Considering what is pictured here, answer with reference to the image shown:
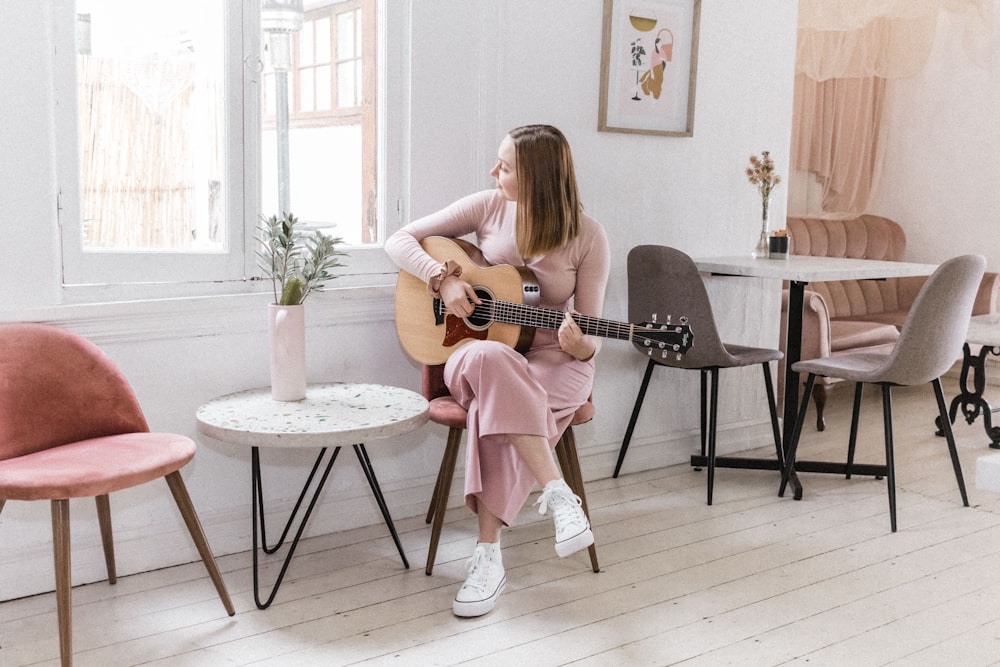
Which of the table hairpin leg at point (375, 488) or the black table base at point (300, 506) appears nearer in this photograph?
the black table base at point (300, 506)

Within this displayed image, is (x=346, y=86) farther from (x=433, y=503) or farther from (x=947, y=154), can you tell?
(x=947, y=154)

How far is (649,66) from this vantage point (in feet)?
10.6

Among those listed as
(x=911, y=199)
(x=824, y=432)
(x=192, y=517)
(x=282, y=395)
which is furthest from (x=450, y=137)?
(x=911, y=199)

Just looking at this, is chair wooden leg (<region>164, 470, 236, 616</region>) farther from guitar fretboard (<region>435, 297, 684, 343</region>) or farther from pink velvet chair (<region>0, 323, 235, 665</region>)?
guitar fretboard (<region>435, 297, 684, 343</region>)

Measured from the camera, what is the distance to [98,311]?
2258mm

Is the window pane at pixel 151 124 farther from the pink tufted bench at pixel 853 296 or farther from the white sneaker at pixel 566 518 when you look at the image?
the pink tufted bench at pixel 853 296

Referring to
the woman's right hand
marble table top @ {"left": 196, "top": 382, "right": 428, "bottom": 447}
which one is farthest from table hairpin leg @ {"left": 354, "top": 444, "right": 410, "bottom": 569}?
the woman's right hand

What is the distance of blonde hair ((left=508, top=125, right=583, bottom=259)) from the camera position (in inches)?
97.3

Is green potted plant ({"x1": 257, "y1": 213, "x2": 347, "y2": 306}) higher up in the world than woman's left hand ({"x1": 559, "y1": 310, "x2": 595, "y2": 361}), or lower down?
higher up

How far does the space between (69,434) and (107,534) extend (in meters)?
0.34

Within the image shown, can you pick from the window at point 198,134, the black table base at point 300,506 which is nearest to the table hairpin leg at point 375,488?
the black table base at point 300,506

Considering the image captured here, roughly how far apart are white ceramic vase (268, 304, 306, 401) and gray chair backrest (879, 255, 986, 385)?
5.80ft

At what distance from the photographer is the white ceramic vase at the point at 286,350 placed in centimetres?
231

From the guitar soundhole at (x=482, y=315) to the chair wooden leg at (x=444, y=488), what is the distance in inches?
11.0
